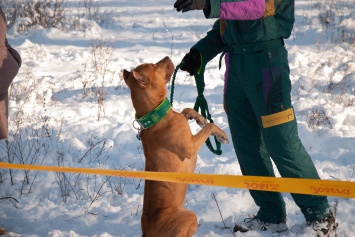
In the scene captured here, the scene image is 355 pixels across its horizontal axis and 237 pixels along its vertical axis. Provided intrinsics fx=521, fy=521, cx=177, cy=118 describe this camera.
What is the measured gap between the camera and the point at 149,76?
140 inches

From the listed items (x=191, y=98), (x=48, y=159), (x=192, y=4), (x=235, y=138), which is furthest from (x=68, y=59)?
(x=192, y=4)

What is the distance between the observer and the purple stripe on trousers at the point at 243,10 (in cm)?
322

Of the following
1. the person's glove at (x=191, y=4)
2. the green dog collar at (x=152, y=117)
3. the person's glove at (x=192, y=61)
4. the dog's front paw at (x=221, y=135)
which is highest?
the person's glove at (x=191, y=4)

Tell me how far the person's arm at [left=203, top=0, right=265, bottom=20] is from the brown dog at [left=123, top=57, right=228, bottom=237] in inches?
23.8

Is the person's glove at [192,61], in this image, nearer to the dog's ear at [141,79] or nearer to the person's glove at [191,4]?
the dog's ear at [141,79]

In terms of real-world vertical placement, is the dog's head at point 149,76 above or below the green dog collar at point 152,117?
above

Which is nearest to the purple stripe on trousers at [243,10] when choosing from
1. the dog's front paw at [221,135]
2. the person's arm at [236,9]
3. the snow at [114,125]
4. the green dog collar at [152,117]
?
the person's arm at [236,9]

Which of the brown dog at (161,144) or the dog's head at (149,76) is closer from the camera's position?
the brown dog at (161,144)

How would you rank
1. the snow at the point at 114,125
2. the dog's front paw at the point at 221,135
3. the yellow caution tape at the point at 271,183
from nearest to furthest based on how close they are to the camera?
the yellow caution tape at the point at 271,183 → the dog's front paw at the point at 221,135 → the snow at the point at 114,125

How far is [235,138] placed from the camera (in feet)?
13.4

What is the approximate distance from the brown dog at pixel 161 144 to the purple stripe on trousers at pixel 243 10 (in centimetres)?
62

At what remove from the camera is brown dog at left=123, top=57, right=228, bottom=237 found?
3408 millimetres

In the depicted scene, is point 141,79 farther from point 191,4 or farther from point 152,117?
point 191,4

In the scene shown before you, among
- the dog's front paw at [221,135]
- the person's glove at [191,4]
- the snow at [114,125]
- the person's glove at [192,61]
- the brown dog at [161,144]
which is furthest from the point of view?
the snow at [114,125]
